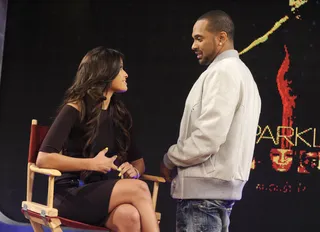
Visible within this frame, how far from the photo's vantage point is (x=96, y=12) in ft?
15.3

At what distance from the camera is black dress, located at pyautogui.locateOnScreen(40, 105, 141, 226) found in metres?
2.52

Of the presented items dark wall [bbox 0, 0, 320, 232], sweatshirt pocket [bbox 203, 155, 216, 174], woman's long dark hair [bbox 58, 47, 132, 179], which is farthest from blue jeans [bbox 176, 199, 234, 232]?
dark wall [bbox 0, 0, 320, 232]

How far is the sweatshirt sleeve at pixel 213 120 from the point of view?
2297mm

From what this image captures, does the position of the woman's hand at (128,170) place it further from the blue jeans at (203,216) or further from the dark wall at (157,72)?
the dark wall at (157,72)

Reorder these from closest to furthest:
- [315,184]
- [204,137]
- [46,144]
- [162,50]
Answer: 1. [204,137]
2. [46,144]
3. [315,184]
4. [162,50]

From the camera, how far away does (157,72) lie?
4.55m

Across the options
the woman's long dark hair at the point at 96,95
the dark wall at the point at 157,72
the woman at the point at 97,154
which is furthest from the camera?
the dark wall at the point at 157,72

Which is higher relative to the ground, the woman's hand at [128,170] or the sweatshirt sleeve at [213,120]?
the sweatshirt sleeve at [213,120]

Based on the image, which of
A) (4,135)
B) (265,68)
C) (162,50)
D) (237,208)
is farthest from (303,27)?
(4,135)

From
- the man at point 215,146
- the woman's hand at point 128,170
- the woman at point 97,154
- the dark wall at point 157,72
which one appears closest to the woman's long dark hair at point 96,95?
the woman at point 97,154

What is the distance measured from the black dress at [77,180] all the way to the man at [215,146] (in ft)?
1.18

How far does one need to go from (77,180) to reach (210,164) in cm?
73

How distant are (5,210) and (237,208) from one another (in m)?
2.02

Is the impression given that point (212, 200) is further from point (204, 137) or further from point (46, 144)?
point (46, 144)
